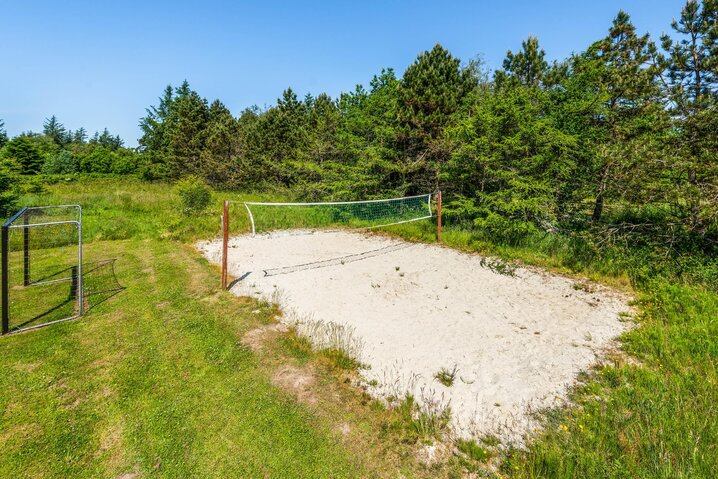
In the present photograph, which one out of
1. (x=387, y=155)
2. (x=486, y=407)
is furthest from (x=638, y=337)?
(x=387, y=155)

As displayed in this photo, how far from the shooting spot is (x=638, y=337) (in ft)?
14.4

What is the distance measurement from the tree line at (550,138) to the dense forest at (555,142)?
0.04 metres

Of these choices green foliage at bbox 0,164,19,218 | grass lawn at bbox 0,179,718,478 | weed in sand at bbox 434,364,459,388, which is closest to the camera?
grass lawn at bbox 0,179,718,478

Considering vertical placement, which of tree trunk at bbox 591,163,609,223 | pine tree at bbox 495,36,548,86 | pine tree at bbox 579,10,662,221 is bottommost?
tree trunk at bbox 591,163,609,223

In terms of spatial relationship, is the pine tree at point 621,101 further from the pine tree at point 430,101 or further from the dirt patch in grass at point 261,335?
the dirt patch in grass at point 261,335

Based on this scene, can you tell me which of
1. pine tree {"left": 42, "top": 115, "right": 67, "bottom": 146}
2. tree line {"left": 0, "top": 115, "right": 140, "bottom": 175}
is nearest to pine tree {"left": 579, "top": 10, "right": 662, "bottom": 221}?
tree line {"left": 0, "top": 115, "right": 140, "bottom": 175}

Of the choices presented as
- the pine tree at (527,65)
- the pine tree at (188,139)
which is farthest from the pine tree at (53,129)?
the pine tree at (527,65)

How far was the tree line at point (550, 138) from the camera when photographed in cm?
595

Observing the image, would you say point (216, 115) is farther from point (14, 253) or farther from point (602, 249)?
point (602, 249)

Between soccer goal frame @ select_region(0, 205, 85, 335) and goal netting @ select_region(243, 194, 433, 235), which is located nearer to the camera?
soccer goal frame @ select_region(0, 205, 85, 335)

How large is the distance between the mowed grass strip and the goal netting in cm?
781

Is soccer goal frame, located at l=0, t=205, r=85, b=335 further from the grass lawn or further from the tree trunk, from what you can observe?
the tree trunk

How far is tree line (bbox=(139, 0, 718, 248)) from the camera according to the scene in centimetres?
595

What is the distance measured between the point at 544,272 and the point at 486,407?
5.50m
